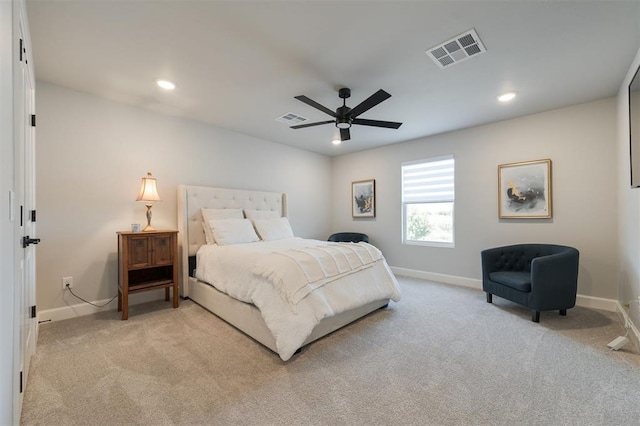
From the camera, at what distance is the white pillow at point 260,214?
4.30 metres

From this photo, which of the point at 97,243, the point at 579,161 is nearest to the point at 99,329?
the point at 97,243

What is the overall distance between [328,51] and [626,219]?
3469mm

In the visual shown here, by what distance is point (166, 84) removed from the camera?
2.88 m

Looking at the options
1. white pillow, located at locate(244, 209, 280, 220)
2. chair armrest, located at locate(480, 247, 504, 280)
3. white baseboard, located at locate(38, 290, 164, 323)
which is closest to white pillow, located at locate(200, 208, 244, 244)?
white pillow, located at locate(244, 209, 280, 220)

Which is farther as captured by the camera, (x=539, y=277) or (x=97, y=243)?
(x=97, y=243)

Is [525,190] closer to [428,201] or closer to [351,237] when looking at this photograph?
[428,201]

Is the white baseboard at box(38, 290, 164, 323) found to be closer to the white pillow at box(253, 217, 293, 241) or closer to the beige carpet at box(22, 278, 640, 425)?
the beige carpet at box(22, 278, 640, 425)

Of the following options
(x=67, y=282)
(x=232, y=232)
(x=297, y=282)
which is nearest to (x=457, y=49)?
(x=297, y=282)

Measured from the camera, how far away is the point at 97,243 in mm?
3156

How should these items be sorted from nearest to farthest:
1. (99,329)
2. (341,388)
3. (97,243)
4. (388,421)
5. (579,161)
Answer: (388,421), (341,388), (99,329), (97,243), (579,161)

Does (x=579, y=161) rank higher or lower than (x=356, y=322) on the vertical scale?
higher

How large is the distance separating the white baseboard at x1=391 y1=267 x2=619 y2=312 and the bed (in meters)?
1.71

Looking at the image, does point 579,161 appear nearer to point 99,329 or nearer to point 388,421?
point 388,421

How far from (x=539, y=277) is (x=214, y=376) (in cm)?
324
